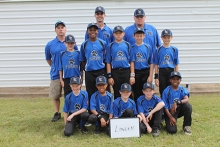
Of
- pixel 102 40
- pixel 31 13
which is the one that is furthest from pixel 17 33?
pixel 102 40

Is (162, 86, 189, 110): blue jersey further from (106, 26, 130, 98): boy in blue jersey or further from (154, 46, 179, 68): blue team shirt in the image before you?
(106, 26, 130, 98): boy in blue jersey

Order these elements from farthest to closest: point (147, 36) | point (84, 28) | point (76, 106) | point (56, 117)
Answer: point (84, 28)
point (56, 117)
point (147, 36)
point (76, 106)

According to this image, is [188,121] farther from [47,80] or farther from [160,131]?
[47,80]

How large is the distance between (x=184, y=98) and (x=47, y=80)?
5002 millimetres

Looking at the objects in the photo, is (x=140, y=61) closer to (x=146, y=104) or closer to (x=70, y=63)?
(x=146, y=104)

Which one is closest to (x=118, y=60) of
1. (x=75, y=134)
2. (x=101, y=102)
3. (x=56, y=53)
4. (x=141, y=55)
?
(x=141, y=55)

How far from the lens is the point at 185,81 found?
25.7ft

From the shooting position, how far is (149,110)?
14.8 feet

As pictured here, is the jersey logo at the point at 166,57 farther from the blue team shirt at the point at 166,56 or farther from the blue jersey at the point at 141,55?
the blue jersey at the point at 141,55

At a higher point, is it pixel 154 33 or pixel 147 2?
pixel 147 2

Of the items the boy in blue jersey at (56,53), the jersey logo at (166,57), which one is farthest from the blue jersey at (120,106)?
the boy in blue jersey at (56,53)

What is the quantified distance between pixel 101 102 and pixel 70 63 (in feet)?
3.33

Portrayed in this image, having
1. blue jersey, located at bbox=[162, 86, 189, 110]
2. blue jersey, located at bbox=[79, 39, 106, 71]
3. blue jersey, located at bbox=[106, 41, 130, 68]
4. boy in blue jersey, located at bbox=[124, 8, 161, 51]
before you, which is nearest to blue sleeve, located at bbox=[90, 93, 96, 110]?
blue jersey, located at bbox=[79, 39, 106, 71]

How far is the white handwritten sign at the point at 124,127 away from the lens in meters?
4.17
